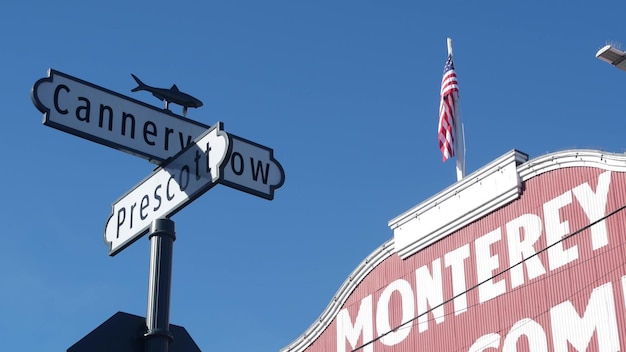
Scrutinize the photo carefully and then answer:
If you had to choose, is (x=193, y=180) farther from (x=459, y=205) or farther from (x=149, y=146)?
(x=459, y=205)

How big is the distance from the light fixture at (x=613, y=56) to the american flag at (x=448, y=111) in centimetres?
1462

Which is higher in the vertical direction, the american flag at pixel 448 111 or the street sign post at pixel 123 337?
the american flag at pixel 448 111

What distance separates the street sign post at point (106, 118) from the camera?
6.46 meters

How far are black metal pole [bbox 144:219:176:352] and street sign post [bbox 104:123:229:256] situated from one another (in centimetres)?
20

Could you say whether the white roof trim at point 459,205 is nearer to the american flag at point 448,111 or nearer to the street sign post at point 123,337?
the american flag at point 448,111

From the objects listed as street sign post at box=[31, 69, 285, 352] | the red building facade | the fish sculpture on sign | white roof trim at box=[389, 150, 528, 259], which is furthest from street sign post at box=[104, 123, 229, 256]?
white roof trim at box=[389, 150, 528, 259]

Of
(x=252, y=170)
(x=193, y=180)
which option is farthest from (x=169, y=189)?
(x=252, y=170)

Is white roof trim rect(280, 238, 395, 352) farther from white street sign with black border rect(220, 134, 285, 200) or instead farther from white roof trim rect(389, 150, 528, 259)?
white street sign with black border rect(220, 134, 285, 200)

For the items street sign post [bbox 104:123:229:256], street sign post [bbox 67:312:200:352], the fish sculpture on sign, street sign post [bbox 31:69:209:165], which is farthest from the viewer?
the fish sculpture on sign

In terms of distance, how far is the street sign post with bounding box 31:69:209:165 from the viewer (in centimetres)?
646

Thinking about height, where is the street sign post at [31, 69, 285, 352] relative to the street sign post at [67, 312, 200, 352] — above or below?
above

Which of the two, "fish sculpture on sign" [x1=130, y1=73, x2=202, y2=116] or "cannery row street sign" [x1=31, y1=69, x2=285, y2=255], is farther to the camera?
"fish sculpture on sign" [x1=130, y1=73, x2=202, y2=116]

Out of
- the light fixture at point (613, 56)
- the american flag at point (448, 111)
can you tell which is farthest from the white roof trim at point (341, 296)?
the light fixture at point (613, 56)

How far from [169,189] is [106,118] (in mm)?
618
